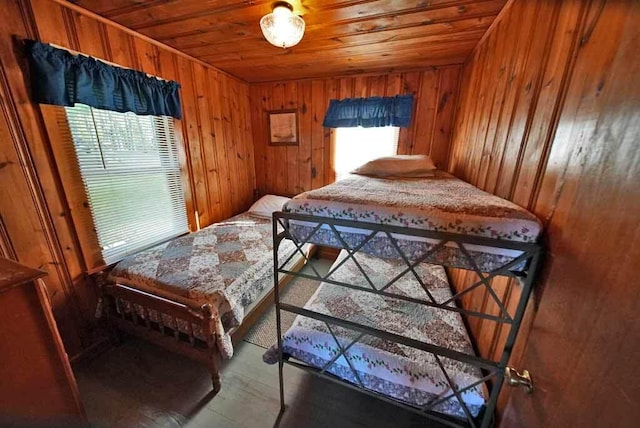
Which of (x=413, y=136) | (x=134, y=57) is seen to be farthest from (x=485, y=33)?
(x=134, y=57)

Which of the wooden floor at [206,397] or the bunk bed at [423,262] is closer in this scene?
the bunk bed at [423,262]

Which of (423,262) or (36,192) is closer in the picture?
(423,262)

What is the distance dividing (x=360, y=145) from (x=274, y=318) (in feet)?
7.13

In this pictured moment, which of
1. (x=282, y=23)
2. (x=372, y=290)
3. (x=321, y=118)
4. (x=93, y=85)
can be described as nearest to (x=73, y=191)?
(x=93, y=85)

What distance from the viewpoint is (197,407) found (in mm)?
1413

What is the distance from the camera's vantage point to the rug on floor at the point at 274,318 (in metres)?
1.93

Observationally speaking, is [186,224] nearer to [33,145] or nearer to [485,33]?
[33,145]

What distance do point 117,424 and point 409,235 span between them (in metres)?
1.93

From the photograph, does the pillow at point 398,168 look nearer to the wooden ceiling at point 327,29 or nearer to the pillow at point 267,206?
the wooden ceiling at point 327,29

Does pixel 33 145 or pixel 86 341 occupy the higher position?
pixel 33 145

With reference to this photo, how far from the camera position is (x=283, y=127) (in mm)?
3127

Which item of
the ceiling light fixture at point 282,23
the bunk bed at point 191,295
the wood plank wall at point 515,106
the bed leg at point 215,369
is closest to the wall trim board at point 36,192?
the bunk bed at point 191,295

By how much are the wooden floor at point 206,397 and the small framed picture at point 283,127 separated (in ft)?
8.30

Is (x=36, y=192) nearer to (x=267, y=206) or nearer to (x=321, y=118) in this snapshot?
(x=267, y=206)
